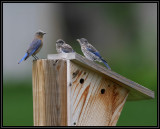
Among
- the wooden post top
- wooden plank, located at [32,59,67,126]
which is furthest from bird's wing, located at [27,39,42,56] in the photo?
wooden plank, located at [32,59,67,126]

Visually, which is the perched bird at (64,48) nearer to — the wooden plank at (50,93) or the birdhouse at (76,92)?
the birdhouse at (76,92)

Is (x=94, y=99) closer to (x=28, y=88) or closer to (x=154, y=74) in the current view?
(x=28, y=88)

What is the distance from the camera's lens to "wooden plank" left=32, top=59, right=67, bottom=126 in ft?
16.4

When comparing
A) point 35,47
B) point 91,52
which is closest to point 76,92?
point 35,47

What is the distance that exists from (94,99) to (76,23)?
16.0 metres

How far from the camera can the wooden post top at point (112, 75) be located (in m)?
5.26

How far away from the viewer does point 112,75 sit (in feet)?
18.1

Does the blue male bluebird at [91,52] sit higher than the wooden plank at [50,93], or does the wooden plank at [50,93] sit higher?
the blue male bluebird at [91,52]

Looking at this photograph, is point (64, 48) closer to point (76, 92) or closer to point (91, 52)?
point (91, 52)

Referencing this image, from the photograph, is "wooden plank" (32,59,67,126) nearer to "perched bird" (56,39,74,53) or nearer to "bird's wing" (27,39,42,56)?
"bird's wing" (27,39,42,56)

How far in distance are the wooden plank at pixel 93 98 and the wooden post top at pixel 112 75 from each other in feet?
0.25

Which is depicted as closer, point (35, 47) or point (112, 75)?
point (112, 75)

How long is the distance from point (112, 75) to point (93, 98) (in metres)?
0.31

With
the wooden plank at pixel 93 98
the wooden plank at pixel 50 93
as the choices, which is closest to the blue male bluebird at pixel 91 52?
the wooden plank at pixel 93 98
